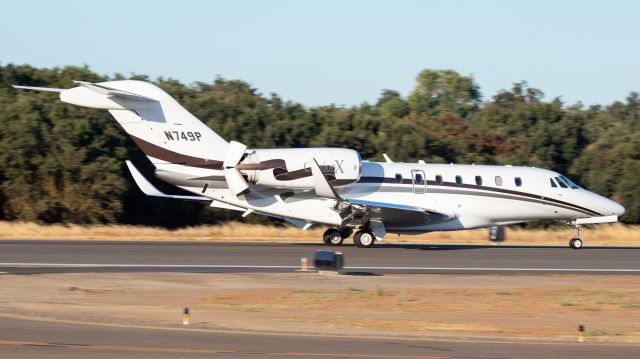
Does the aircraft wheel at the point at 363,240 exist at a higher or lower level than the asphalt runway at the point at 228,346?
higher

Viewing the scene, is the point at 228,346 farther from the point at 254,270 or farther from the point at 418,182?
the point at 418,182

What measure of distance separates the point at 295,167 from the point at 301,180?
1.44ft

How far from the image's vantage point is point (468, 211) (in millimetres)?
32344

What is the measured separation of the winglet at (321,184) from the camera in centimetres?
2938

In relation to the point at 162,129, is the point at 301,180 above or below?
below

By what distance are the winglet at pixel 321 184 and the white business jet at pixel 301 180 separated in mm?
29

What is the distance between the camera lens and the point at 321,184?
29516mm

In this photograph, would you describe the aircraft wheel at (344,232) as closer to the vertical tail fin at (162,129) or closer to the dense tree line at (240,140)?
the vertical tail fin at (162,129)

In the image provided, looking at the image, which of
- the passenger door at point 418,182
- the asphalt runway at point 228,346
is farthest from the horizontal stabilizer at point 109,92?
the asphalt runway at point 228,346

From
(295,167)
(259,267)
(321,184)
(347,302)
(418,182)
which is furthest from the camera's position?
(418,182)

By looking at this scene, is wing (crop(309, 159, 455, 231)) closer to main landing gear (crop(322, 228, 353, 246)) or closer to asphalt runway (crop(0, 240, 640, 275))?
asphalt runway (crop(0, 240, 640, 275))

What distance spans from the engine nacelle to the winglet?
769mm

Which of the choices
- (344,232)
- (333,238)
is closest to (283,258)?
(333,238)

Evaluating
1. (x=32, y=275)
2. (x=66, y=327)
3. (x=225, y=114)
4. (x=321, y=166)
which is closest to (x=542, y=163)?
(x=225, y=114)
